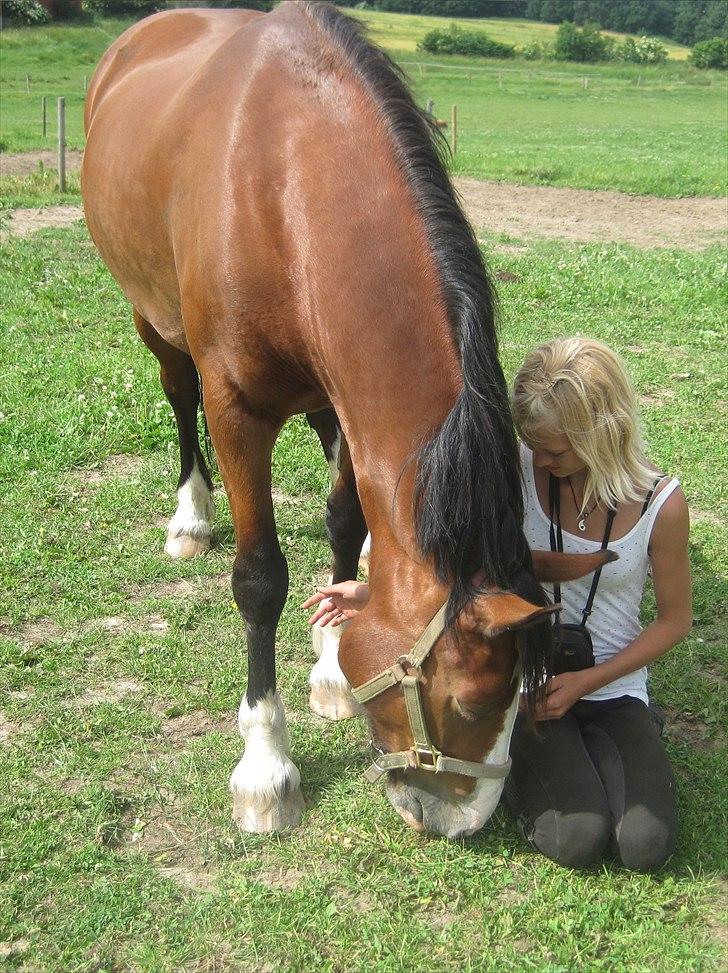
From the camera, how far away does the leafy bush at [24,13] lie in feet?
114

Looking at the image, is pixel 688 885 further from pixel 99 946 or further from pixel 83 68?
pixel 83 68

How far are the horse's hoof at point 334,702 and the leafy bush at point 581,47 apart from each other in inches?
2082

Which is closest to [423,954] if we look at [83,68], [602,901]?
[602,901]

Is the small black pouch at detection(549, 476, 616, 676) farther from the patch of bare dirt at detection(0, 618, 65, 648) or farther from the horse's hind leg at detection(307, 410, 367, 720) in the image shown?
the patch of bare dirt at detection(0, 618, 65, 648)

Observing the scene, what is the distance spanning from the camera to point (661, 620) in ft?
8.60

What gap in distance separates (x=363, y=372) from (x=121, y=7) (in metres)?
43.6

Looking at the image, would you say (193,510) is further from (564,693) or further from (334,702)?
(564,693)

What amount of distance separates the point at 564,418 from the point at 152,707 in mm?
1673

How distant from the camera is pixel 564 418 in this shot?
247 cm

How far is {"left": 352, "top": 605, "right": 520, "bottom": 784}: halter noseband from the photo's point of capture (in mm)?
1985

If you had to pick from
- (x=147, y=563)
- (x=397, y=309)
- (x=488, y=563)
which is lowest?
(x=147, y=563)

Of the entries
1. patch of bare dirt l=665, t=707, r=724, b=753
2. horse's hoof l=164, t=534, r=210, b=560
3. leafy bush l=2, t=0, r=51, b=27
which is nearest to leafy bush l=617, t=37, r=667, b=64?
leafy bush l=2, t=0, r=51, b=27

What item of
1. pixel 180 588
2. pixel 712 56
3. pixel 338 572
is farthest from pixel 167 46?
pixel 712 56

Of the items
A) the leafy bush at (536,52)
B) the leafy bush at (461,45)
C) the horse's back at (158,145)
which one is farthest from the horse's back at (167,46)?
the leafy bush at (461,45)
